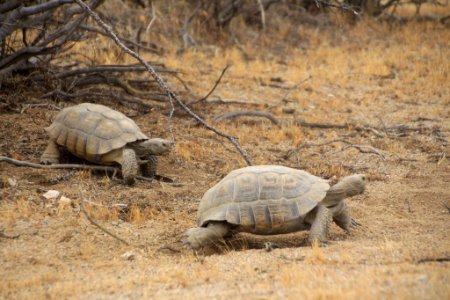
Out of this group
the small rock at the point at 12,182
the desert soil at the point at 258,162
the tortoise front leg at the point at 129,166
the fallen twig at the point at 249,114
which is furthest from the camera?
the fallen twig at the point at 249,114

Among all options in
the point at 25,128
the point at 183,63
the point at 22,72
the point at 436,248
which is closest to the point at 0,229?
the point at 25,128

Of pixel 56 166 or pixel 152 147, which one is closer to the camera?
pixel 56 166

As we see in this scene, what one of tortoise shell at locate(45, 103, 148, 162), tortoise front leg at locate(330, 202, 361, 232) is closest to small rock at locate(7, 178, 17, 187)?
tortoise shell at locate(45, 103, 148, 162)

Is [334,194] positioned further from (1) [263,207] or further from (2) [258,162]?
(2) [258,162]

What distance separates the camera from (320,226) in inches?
242

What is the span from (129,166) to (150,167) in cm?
52

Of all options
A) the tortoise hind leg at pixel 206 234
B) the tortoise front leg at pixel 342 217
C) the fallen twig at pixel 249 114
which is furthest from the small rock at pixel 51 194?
the fallen twig at pixel 249 114

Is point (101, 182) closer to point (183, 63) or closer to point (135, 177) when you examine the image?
point (135, 177)

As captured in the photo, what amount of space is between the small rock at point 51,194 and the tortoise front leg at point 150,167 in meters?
1.32

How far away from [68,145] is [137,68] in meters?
3.04

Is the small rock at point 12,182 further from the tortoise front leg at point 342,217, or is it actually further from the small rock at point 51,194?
the tortoise front leg at point 342,217

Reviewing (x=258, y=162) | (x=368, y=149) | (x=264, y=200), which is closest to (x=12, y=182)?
(x=264, y=200)

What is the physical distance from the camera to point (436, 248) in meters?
5.82

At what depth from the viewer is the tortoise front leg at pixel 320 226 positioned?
20.0 feet
